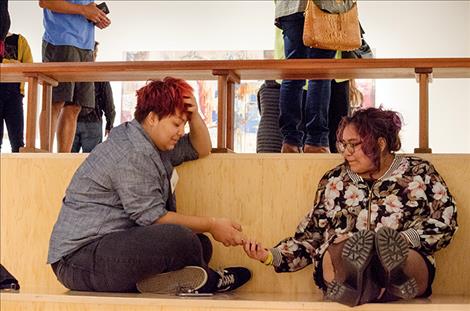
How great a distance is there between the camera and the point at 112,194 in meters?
2.66

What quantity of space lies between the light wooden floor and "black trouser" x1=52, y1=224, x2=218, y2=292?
0.09m

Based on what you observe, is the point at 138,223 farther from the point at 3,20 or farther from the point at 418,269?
the point at 3,20

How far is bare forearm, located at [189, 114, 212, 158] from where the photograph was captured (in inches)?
115

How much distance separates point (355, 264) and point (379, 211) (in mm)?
520

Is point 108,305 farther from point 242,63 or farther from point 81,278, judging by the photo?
point 242,63

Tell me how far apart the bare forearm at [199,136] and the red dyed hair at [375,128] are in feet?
1.61

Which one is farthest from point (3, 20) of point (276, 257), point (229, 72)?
point (276, 257)

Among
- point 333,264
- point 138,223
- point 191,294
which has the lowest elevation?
point 191,294

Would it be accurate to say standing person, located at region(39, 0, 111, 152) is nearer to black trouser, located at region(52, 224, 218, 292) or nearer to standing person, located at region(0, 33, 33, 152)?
standing person, located at region(0, 33, 33, 152)

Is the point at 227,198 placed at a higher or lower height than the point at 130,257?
higher

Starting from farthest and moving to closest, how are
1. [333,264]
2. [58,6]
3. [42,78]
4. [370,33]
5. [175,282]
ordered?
1. [370,33]
2. [58,6]
3. [42,78]
4. [175,282]
5. [333,264]

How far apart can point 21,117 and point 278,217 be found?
2.08m

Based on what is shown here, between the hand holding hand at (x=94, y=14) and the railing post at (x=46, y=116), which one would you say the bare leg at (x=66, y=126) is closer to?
the hand holding hand at (x=94, y=14)

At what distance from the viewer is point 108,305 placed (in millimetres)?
2377
